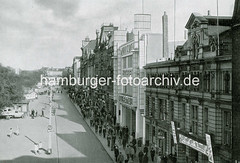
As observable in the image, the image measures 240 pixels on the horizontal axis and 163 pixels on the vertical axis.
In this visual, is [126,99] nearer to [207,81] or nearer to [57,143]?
[57,143]

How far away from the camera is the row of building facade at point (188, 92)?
2047 cm

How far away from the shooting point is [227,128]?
2011cm

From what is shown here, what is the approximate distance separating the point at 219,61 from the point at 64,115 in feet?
138

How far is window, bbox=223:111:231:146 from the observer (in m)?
19.9

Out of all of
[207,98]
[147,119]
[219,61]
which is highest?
[219,61]

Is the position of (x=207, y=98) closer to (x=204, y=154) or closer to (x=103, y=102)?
(x=204, y=154)

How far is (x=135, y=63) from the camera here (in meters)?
38.8

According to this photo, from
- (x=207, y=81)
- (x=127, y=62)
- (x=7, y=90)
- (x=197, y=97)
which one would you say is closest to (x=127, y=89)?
(x=127, y=62)

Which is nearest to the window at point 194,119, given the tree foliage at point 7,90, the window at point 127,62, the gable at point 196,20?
the gable at point 196,20

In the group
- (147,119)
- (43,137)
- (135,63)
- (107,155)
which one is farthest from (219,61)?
(43,137)

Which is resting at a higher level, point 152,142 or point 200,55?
point 200,55

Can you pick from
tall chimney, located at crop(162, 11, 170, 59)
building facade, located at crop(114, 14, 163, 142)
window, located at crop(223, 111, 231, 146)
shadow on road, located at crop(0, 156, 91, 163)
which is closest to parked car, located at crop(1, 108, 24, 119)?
building facade, located at crop(114, 14, 163, 142)

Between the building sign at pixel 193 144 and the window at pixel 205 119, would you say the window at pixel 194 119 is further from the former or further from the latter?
the window at pixel 205 119

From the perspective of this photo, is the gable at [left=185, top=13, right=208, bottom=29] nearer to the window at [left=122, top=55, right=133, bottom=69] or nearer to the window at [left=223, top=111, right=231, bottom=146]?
the window at [left=223, top=111, right=231, bottom=146]
